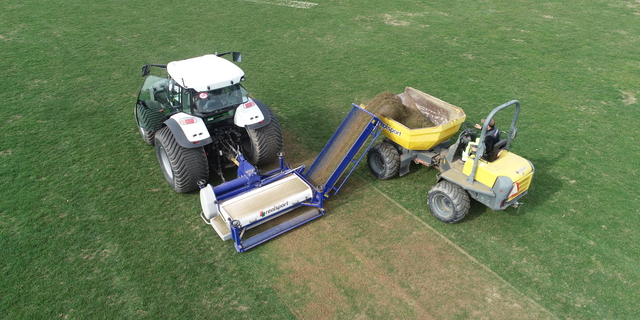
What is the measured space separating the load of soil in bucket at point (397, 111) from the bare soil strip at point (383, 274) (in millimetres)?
1761

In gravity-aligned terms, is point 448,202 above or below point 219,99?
below

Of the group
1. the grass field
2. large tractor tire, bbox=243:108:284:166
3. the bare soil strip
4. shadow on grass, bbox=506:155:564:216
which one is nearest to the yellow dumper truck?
the grass field

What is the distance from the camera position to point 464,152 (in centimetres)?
766

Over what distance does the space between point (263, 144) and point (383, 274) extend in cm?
324

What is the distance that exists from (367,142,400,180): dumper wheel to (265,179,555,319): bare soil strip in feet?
2.95

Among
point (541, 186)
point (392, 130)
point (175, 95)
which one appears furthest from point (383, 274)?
point (175, 95)

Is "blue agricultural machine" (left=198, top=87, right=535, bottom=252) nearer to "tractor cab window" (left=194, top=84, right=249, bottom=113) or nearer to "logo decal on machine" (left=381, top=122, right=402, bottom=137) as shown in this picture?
"logo decal on machine" (left=381, top=122, right=402, bottom=137)

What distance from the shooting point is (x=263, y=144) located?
830 cm

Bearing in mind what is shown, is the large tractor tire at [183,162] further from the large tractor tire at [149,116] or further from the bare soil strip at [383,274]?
the bare soil strip at [383,274]

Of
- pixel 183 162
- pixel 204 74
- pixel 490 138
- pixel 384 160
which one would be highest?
pixel 204 74

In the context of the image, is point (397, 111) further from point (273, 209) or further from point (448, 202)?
point (273, 209)

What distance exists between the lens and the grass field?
21.0 ft

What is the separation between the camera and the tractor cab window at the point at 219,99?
784 centimetres

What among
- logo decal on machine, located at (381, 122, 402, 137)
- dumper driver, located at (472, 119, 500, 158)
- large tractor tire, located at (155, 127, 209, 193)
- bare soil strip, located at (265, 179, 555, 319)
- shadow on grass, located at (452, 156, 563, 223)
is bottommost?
bare soil strip, located at (265, 179, 555, 319)
